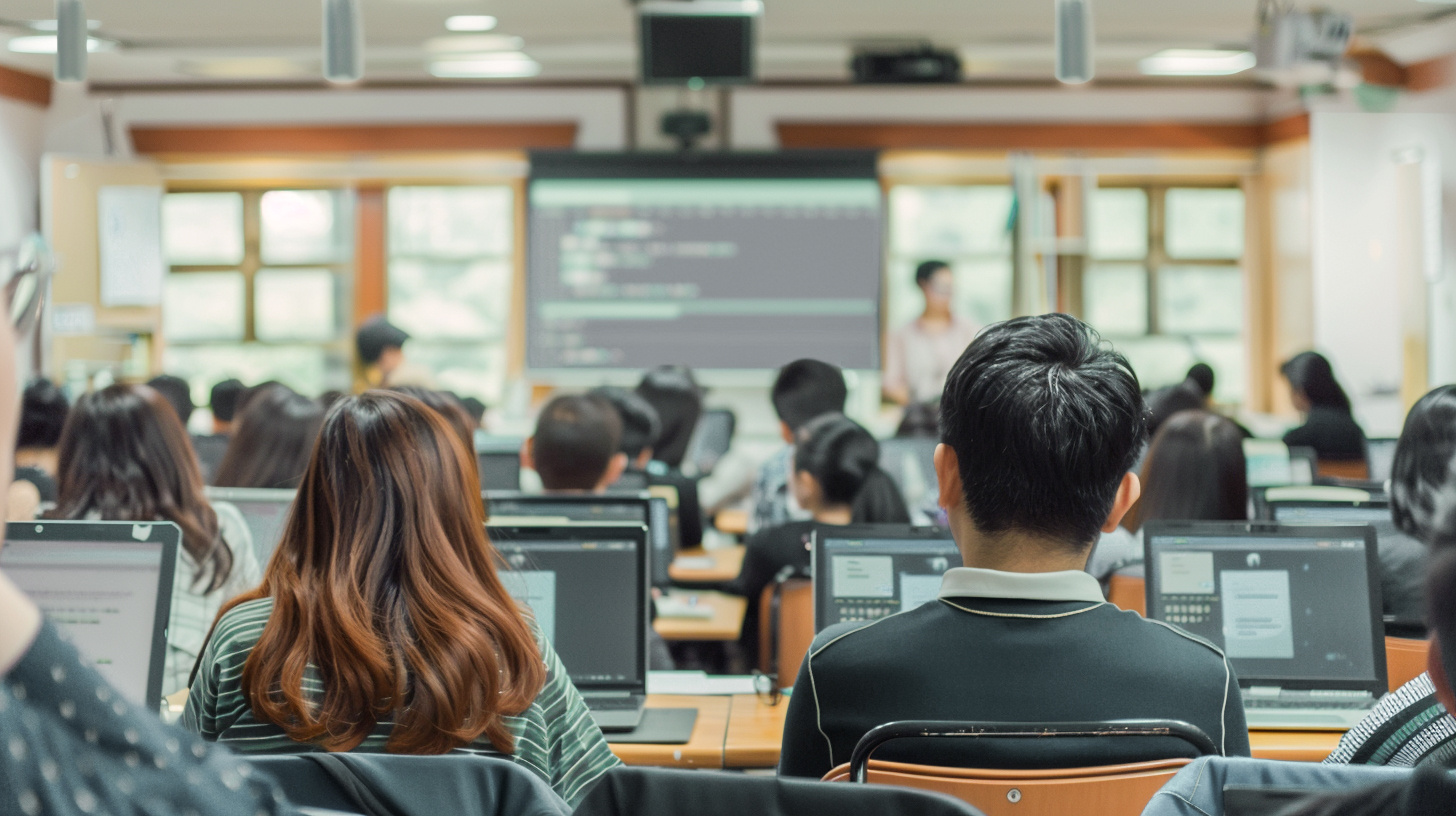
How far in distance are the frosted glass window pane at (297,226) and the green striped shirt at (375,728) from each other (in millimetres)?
6999

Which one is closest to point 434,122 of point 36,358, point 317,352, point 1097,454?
point 317,352

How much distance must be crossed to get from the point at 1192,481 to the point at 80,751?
2.62 metres

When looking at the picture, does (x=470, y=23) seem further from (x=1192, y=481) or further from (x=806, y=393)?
(x=1192, y=481)

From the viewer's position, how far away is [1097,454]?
4.85 feet

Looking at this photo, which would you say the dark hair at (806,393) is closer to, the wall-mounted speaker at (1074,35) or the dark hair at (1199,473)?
the wall-mounted speaker at (1074,35)

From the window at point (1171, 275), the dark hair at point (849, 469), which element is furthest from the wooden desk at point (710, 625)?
the window at point (1171, 275)

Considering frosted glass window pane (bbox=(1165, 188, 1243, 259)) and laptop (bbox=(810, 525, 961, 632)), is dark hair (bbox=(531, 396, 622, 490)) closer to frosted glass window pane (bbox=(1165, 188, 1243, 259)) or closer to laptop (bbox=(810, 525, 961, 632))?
laptop (bbox=(810, 525, 961, 632))

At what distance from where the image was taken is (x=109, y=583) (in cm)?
203

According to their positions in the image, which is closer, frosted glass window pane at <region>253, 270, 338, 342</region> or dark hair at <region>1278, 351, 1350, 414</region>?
dark hair at <region>1278, 351, 1350, 414</region>

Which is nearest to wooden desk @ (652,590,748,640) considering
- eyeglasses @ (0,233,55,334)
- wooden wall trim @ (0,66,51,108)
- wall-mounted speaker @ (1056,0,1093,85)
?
wall-mounted speaker @ (1056,0,1093,85)

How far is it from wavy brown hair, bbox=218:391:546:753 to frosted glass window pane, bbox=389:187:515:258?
6.67 m

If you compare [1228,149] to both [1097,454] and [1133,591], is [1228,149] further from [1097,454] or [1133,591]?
[1097,454]

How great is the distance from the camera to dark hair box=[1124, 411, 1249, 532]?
2.85 metres

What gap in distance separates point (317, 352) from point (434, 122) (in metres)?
1.67
